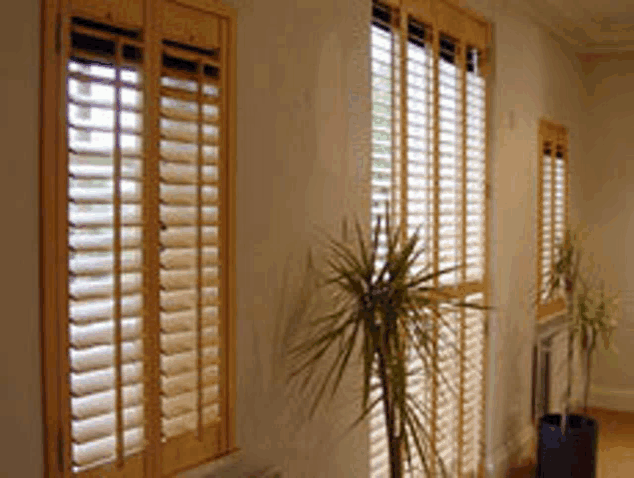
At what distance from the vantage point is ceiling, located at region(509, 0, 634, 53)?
205 inches

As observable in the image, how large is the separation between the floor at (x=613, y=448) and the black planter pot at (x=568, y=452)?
44 centimetres

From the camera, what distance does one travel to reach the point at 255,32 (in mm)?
2426

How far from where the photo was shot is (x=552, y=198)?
5711 mm

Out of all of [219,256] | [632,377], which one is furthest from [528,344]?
[219,256]

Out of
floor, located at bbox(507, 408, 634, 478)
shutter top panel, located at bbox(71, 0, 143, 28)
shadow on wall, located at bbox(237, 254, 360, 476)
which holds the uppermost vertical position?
shutter top panel, located at bbox(71, 0, 143, 28)

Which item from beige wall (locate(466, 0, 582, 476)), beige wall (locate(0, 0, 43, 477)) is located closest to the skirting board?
beige wall (locate(466, 0, 582, 476))

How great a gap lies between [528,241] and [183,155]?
3548 millimetres

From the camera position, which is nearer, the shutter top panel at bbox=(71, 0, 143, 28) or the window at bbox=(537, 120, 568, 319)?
the shutter top panel at bbox=(71, 0, 143, 28)

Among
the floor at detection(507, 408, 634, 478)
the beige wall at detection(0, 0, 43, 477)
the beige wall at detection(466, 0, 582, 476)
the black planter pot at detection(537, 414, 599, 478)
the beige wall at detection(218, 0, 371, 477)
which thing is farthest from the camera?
the floor at detection(507, 408, 634, 478)

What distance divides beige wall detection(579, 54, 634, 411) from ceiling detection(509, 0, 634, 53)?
0.93 feet

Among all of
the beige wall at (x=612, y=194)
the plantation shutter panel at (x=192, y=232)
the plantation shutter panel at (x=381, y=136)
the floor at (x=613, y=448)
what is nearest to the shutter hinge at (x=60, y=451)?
the plantation shutter panel at (x=192, y=232)

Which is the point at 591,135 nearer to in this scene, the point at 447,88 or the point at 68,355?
the point at 447,88

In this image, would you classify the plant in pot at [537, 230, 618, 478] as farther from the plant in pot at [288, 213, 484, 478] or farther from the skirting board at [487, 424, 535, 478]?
the plant in pot at [288, 213, 484, 478]

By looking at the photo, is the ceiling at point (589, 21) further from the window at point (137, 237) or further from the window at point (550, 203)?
the window at point (137, 237)
